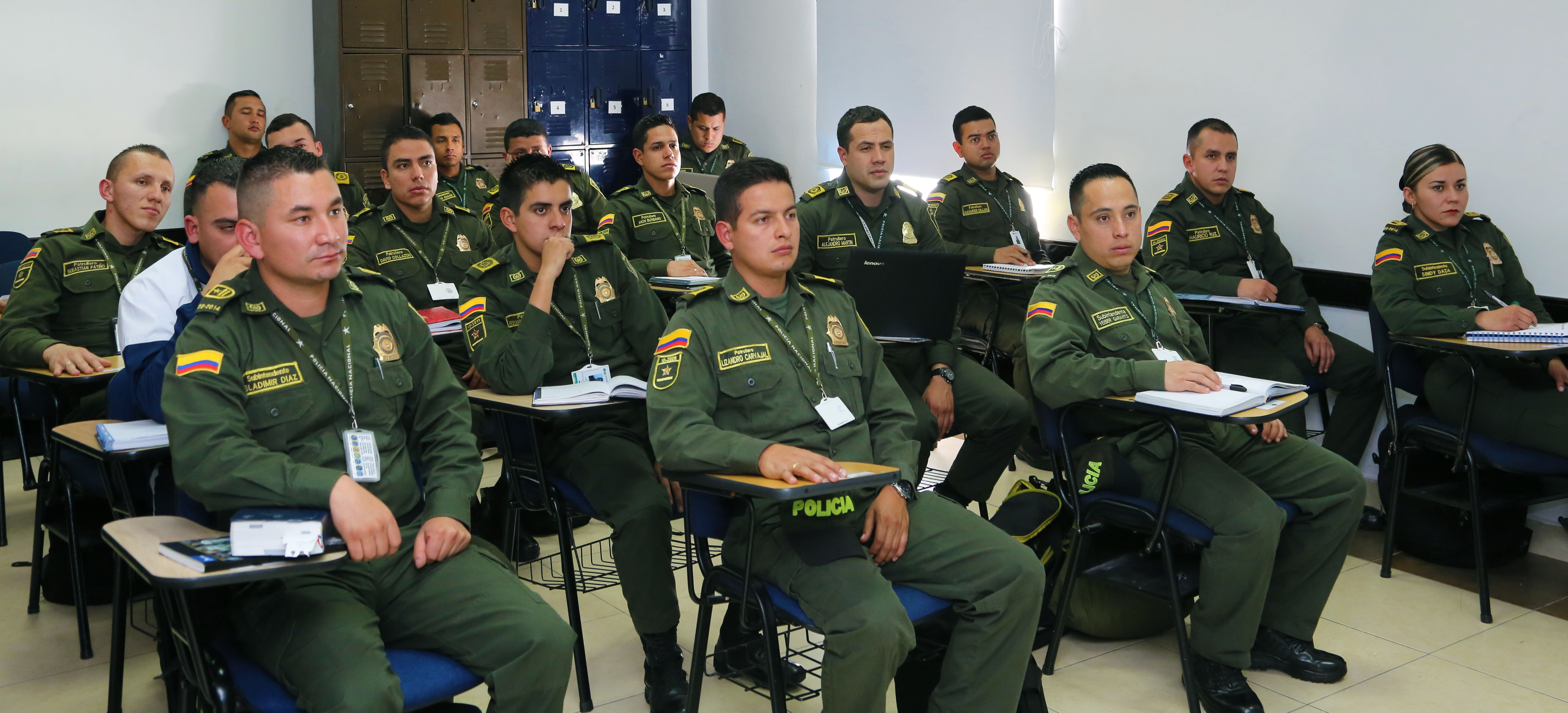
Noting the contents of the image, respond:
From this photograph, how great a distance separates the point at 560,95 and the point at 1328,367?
527 centimetres

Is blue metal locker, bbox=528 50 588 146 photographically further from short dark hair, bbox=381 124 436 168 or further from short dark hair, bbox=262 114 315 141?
short dark hair, bbox=381 124 436 168

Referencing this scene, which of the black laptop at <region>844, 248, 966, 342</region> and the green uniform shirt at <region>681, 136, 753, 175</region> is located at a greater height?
the green uniform shirt at <region>681, 136, 753, 175</region>

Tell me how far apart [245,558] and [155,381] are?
2.98ft

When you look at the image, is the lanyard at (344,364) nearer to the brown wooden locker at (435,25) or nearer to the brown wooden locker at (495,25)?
the brown wooden locker at (435,25)

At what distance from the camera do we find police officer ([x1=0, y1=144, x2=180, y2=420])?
11.6 feet

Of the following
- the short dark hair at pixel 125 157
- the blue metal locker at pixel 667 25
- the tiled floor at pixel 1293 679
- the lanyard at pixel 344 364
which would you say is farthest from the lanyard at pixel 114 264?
the blue metal locker at pixel 667 25

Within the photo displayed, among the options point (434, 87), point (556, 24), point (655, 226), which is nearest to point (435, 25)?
point (434, 87)

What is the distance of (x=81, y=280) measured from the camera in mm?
3682

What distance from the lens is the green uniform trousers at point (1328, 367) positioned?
4.23 metres

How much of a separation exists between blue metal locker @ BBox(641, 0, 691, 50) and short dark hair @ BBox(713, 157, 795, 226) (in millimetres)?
5745

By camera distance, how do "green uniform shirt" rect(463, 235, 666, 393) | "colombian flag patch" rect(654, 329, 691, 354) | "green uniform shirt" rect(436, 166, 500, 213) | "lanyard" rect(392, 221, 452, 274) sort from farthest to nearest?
"green uniform shirt" rect(436, 166, 500, 213) → "lanyard" rect(392, 221, 452, 274) → "green uniform shirt" rect(463, 235, 666, 393) → "colombian flag patch" rect(654, 329, 691, 354)

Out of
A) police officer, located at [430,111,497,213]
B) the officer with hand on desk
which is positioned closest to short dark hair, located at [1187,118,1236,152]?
the officer with hand on desk

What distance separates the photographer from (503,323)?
313cm

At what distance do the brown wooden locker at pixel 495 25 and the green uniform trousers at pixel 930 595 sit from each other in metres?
5.86
